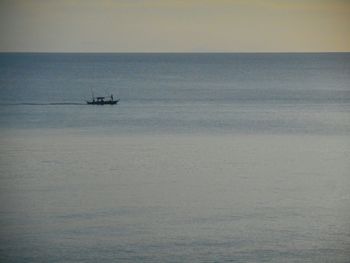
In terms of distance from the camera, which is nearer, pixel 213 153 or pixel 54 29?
pixel 213 153

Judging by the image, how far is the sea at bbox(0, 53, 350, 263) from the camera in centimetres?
2750

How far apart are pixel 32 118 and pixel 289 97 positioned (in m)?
31.4

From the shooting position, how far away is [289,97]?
8706 centimetres

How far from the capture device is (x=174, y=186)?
35875 mm

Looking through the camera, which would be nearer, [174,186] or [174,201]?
[174,201]

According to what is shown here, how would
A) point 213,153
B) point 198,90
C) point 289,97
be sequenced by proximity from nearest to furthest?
1. point 213,153
2. point 289,97
3. point 198,90

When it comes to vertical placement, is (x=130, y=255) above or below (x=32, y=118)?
below

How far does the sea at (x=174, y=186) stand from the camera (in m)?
27.5

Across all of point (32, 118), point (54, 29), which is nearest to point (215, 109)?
point (32, 118)

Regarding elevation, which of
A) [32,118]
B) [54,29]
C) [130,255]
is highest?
[54,29]

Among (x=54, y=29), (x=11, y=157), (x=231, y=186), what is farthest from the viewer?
(x=54, y=29)

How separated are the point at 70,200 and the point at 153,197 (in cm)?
303

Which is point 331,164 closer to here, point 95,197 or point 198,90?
point 95,197

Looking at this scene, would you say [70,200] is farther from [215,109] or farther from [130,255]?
[215,109]
